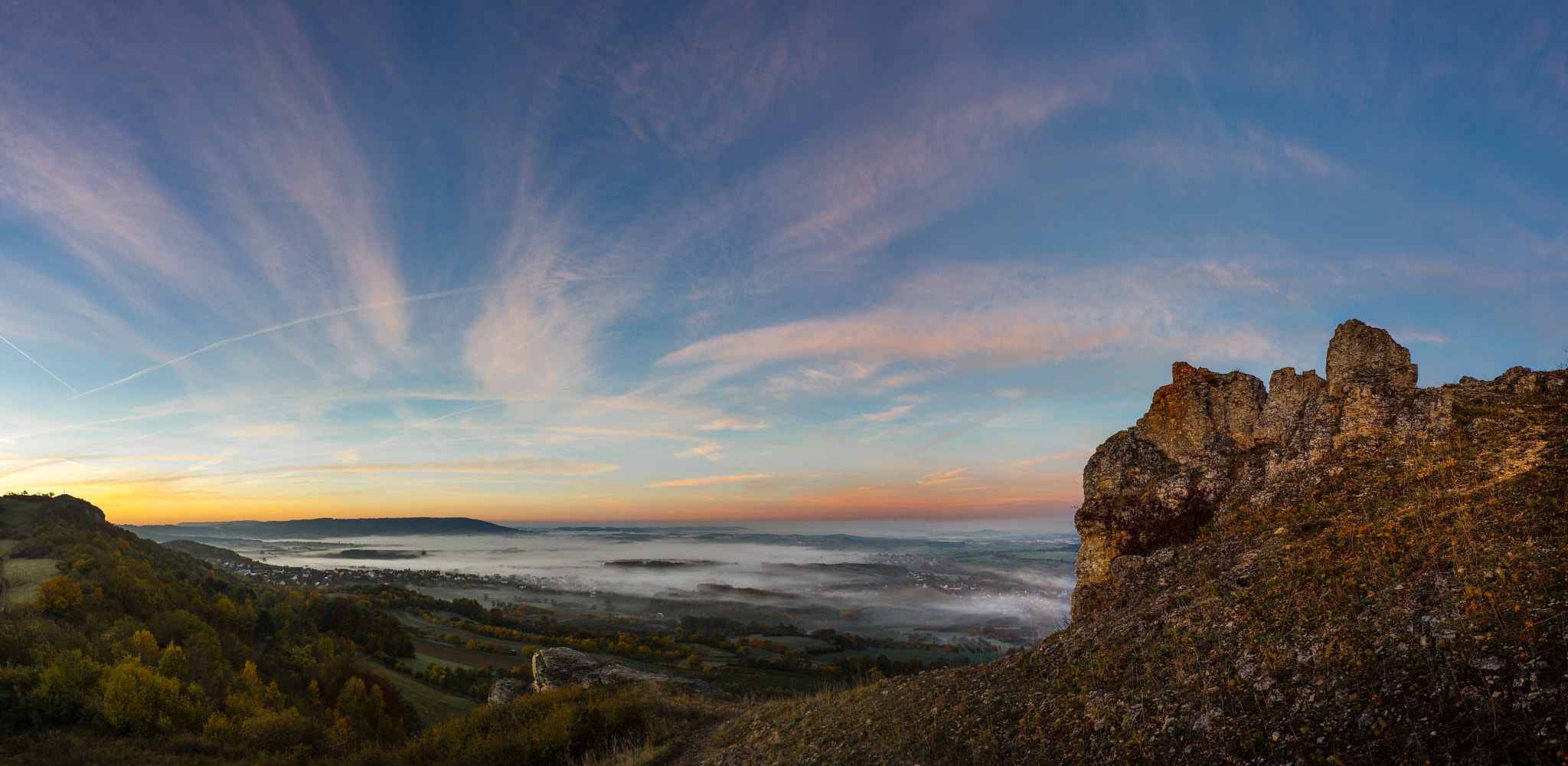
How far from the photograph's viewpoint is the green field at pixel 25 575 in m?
55.1

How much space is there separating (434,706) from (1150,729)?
84465 mm

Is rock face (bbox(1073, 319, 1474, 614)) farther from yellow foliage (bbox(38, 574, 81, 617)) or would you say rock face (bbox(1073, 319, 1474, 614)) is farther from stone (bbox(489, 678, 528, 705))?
yellow foliage (bbox(38, 574, 81, 617))

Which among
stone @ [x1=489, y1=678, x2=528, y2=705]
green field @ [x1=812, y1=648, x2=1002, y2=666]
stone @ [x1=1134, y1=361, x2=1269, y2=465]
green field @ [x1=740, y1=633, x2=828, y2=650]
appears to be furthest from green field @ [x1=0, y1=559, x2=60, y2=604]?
stone @ [x1=1134, y1=361, x2=1269, y2=465]

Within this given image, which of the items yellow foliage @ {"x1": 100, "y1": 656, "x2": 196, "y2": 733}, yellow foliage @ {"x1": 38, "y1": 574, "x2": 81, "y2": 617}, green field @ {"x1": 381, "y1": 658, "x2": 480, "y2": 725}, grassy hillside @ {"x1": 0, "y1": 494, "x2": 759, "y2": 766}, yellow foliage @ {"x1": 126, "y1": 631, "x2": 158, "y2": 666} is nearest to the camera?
grassy hillside @ {"x1": 0, "y1": 494, "x2": 759, "y2": 766}

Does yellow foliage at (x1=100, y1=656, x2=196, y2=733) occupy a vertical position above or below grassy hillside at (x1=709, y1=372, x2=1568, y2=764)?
below

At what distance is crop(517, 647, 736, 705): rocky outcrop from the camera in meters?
33.1

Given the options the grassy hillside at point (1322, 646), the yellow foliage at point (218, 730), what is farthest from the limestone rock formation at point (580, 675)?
the grassy hillside at point (1322, 646)

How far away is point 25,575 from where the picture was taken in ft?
210

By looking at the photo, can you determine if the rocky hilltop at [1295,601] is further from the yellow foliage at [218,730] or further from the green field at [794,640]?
the green field at [794,640]

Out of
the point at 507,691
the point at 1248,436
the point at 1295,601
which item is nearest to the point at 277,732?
the point at 507,691

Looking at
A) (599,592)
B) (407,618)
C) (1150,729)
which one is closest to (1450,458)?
(1150,729)

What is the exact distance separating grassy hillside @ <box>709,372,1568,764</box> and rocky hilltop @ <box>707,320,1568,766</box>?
38 millimetres

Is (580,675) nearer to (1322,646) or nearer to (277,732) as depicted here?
(277,732)

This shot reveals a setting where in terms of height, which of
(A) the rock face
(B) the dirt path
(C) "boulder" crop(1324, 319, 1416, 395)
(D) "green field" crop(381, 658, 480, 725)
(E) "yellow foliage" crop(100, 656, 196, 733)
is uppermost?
(C) "boulder" crop(1324, 319, 1416, 395)
